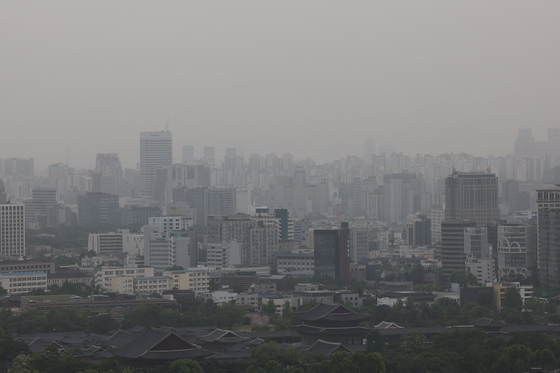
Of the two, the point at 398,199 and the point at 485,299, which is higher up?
the point at 398,199

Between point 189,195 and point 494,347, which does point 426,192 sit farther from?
Answer: point 494,347

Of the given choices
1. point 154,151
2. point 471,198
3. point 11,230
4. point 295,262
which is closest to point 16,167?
point 154,151

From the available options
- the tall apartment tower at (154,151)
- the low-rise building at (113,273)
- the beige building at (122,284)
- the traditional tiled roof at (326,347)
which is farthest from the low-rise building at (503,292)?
the tall apartment tower at (154,151)

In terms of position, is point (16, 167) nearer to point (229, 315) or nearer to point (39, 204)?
point (39, 204)

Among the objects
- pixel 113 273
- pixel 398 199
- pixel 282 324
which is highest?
pixel 398 199

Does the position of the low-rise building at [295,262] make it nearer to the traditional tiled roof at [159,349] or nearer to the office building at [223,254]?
the office building at [223,254]

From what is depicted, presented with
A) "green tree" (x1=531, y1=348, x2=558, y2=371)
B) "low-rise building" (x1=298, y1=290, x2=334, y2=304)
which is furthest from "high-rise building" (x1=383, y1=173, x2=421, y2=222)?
"green tree" (x1=531, y1=348, x2=558, y2=371)
